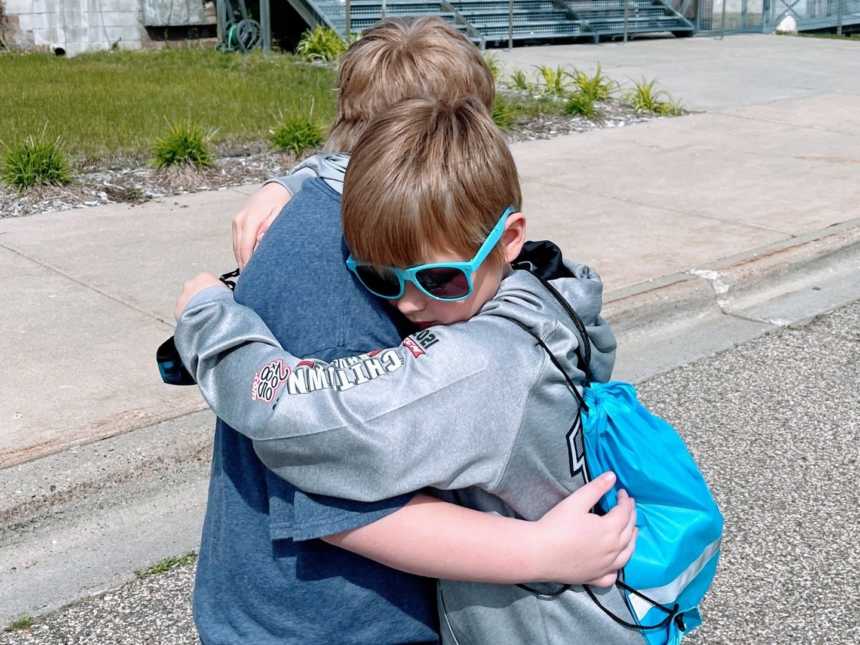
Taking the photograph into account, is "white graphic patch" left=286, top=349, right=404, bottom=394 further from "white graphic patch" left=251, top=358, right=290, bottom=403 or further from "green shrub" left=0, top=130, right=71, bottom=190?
"green shrub" left=0, top=130, right=71, bottom=190

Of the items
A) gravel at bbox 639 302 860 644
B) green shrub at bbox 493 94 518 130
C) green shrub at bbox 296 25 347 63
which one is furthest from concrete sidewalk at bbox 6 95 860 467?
green shrub at bbox 296 25 347 63

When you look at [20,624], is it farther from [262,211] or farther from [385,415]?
[385,415]

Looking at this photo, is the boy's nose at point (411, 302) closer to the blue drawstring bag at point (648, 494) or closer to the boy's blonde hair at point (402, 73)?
the blue drawstring bag at point (648, 494)

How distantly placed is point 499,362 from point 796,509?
276cm

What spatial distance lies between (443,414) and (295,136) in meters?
7.43

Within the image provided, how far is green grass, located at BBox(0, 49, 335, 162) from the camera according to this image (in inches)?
350

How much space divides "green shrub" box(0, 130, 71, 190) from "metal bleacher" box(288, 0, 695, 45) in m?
A: 7.57

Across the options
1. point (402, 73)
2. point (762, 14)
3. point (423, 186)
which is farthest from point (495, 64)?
point (423, 186)

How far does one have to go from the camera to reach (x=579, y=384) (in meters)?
1.57

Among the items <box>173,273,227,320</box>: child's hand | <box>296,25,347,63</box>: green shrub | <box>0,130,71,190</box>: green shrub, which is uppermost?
<box>173,273,227,320</box>: child's hand

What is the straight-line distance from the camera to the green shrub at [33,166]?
24.3ft

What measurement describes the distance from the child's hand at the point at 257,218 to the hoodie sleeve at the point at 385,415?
635 mm

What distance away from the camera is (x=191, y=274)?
6.00m

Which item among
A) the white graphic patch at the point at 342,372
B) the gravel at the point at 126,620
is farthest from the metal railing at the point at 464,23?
the white graphic patch at the point at 342,372
